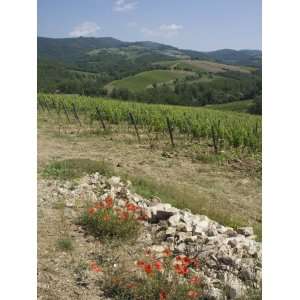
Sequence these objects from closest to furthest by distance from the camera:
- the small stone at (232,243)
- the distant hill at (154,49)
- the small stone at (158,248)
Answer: the distant hill at (154,49) → the small stone at (232,243) → the small stone at (158,248)

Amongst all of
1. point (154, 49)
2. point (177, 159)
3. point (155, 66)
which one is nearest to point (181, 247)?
point (154, 49)

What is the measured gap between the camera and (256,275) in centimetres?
242

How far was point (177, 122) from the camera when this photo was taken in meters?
8.12

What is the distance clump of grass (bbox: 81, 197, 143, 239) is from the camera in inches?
120

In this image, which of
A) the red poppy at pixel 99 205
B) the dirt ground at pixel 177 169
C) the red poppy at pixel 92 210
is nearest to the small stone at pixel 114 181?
the dirt ground at pixel 177 169

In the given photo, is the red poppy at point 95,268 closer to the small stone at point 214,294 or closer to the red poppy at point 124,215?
the red poppy at point 124,215

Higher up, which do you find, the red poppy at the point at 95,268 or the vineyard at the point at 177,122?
the vineyard at the point at 177,122

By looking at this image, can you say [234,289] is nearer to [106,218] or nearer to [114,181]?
[106,218]

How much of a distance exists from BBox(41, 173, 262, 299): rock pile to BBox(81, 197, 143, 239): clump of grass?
105 millimetres

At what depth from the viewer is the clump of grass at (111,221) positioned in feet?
9.98

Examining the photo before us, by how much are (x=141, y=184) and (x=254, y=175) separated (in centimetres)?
185

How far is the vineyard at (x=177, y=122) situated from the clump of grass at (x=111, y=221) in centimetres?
260
